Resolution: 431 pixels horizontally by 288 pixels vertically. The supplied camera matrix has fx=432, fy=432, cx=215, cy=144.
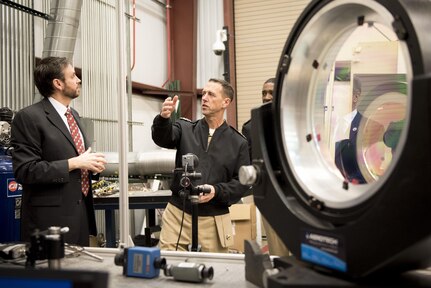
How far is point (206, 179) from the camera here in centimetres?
233

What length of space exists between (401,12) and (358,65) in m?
2.22

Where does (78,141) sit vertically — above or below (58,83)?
below

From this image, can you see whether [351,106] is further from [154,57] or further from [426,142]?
[154,57]

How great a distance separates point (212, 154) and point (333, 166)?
4.78 feet

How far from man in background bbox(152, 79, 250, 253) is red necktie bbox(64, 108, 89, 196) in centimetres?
39

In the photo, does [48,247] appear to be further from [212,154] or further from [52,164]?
[212,154]

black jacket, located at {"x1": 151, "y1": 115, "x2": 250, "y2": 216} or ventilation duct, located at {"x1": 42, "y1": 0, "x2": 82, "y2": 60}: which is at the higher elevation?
ventilation duct, located at {"x1": 42, "y1": 0, "x2": 82, "y2": 60}

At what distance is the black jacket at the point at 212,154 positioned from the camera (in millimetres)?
2296

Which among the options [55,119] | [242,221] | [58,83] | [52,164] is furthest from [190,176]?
[242,221]

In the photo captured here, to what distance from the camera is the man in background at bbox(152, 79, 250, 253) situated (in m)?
2.28

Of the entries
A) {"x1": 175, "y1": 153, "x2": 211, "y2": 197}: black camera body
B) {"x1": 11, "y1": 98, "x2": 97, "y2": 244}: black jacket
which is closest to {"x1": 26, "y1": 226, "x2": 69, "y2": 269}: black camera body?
{"x1": 175, "y1": 153, "x2": 211, "y2": 197}: black camera body

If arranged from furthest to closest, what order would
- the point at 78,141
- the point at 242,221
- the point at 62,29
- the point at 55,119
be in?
the point at 242,221
the point at 62,29
the point at 78,141
the point at 55,119

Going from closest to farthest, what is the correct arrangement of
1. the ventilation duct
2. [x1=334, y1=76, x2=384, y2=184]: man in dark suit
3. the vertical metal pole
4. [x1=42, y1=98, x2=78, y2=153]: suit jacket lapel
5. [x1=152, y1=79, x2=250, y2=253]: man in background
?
the vertical metal pole, [x1=334, y1=76, x2=384, y2=184]: man in dark suit, [x1=42, y1=98, x2=78, y2=153]: suit jacket lapel, [x1=152, y1=79, x2=250, y2=253]: man in background, the ventilation duct

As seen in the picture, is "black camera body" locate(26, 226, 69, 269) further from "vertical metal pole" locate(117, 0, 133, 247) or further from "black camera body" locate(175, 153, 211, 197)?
"black camera body" locate(175, 153, 211, 197)
